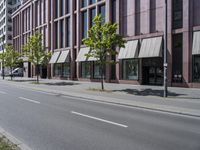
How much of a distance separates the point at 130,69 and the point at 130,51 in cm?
240

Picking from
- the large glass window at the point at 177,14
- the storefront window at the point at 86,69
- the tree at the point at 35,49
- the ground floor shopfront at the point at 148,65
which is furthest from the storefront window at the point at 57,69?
the large glass window at the point at 177,14

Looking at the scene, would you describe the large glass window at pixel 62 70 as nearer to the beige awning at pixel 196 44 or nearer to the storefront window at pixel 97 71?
the storefront window at pixel 97 71

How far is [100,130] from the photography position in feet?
27.8

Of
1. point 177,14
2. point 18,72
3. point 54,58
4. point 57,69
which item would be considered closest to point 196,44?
point 177,14

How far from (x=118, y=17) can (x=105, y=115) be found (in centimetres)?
2212

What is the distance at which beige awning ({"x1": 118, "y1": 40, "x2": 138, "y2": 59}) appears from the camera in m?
28.7

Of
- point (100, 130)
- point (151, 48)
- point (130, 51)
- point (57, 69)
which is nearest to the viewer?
point (100, 130)

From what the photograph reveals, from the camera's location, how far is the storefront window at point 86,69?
3672 centimetres

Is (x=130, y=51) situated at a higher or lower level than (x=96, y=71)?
higher

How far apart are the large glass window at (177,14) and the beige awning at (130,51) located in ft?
16.3

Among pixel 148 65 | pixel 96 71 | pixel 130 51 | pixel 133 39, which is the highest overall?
pixel 133 39

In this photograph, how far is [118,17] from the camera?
31.6 m

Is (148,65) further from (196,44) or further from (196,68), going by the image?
(196,44)

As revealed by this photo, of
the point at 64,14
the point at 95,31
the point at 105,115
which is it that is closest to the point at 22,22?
the point at 64,14
